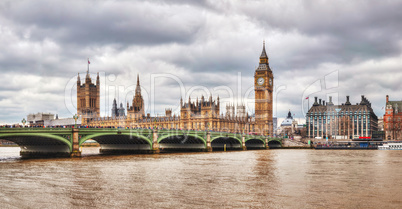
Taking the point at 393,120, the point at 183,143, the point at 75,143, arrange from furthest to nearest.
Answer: the point at 393,120 → the point at 183,143 → the point at 75,143

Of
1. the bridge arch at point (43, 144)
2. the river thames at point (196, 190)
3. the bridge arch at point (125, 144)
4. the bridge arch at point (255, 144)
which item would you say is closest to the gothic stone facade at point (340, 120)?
the bridge arch at point (255, 144)

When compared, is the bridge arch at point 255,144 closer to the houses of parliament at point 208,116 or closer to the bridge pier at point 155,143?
the houses of parliament at point 208,116

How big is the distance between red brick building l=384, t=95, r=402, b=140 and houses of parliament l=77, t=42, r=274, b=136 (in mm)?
44487

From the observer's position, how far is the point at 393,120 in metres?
156

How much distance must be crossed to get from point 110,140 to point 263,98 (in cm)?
12011

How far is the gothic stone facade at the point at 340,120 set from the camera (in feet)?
548

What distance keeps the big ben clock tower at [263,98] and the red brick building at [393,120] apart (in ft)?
154

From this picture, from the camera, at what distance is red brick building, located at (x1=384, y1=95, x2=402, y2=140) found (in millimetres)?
152125

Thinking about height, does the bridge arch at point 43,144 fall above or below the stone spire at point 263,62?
below

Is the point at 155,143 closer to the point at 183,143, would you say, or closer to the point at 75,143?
the point at 183,143

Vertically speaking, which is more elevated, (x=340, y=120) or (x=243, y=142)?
(x=340, y=120)

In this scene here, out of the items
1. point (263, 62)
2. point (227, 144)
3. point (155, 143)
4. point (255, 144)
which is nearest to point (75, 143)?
point (155, 143)

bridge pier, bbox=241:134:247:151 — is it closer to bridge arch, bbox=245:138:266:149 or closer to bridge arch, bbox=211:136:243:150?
bridge arch, bbox=211:136:243:150

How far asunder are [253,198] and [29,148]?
166 feet
